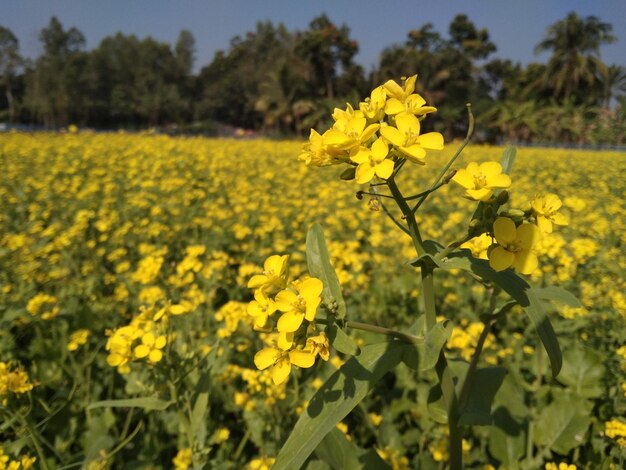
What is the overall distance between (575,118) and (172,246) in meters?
24.5

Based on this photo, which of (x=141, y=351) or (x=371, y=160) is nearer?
(x=371, y=160)

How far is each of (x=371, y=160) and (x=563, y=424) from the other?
5.19ft

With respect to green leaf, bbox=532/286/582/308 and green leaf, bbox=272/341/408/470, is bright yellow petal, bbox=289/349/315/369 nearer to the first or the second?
green leaf, bbox=272/341/408/470

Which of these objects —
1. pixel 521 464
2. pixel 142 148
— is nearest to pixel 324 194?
pixel 521 464

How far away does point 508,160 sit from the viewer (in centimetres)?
91

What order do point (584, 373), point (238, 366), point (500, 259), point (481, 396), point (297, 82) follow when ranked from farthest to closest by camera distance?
point (297, 82), point (238, 366), point (584, 373), point (481, 396), point (500, 259)

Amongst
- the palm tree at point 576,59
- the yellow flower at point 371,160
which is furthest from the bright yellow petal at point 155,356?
the palm tree at point 576,59

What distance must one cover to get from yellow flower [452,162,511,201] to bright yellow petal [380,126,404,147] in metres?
0.12

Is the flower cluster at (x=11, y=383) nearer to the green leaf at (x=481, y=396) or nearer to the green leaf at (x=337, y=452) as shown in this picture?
the green leaf at (x=337, y=452)

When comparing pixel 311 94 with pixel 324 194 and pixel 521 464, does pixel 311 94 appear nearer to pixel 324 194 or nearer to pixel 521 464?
pixel 324 194

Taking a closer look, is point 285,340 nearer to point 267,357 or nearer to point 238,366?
point 267,357

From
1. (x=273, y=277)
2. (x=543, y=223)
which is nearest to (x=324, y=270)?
(x=273, y=277)

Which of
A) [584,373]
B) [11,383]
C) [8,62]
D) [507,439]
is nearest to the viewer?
[11,383]

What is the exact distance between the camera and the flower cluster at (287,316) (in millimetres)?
780
